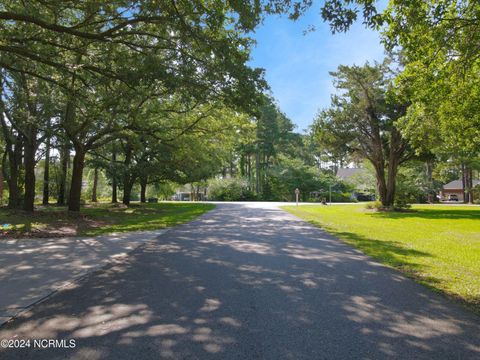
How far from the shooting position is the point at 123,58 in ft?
33.2

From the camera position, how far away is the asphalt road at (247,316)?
3332 mm

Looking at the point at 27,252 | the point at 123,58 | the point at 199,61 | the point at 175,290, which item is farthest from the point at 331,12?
the point at 27,252

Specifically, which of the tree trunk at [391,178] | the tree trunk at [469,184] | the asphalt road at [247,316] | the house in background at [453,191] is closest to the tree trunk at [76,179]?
the asphalt road at [247,316]

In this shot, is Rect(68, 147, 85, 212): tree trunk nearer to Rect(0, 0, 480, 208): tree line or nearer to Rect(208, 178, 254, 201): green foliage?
Rect(0, 0, 480, 208): tree line

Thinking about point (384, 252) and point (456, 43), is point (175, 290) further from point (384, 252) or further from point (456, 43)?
point (456, 43)

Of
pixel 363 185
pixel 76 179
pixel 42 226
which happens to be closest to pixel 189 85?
pixel 42 226

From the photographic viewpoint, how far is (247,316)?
13.7 ft

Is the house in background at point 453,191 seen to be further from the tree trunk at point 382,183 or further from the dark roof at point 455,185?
the tree trunk at point 382,183

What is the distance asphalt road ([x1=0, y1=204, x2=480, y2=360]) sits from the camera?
3.33 metres

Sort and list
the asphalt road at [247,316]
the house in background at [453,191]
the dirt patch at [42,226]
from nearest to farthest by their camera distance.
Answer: the asphalt road at [247,316] → the dirt patch at [42,226] → the house in background at [453,191]

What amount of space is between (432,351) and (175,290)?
135 inches

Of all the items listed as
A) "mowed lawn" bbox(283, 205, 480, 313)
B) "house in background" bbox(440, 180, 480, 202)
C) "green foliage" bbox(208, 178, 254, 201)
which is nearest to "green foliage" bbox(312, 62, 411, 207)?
"mowed lawn" bbox(283, 205, 480, 313)

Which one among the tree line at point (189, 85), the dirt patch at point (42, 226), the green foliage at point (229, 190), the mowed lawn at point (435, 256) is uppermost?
the tree line at point (189, 85)

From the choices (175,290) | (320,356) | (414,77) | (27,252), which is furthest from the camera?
(414,77)
